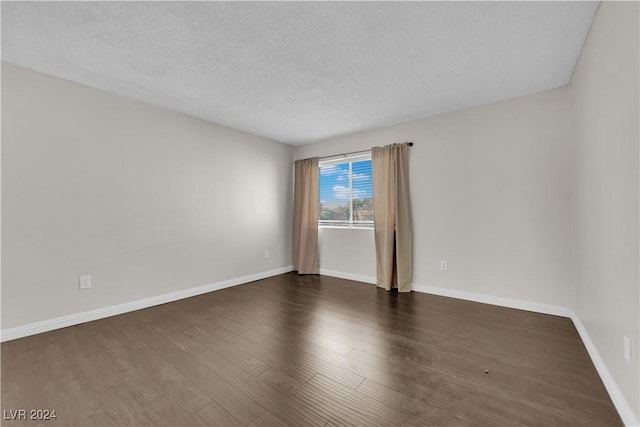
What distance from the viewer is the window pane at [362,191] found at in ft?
14.1

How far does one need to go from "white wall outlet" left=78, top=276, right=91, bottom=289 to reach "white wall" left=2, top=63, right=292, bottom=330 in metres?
0.04

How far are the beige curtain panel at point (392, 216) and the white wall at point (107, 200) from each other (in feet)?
6.82

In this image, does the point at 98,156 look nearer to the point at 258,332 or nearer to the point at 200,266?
the point at 200,266

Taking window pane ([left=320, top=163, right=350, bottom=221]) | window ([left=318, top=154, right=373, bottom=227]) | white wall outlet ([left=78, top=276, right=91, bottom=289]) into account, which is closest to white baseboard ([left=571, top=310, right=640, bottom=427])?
window ([left=318, top=154, right=373, bottom=227])

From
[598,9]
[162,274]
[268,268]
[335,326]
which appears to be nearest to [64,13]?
[162,274]

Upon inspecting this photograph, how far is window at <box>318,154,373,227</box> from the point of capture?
434cm

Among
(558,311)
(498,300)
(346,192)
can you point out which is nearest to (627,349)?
(558,311)

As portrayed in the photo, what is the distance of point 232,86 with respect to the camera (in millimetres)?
2711

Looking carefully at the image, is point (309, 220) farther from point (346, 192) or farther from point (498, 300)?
point (498, 300)

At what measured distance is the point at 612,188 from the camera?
5.06 ft

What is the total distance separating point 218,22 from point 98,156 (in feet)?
6.69

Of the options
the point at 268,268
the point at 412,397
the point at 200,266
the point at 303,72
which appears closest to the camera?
the point at 412,397

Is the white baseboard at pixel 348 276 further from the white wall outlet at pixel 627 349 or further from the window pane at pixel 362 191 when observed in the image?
the white wall outlet at pixel 627 349

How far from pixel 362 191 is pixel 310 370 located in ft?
9.95
